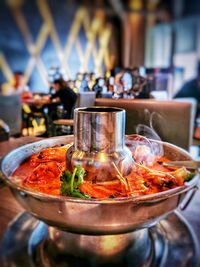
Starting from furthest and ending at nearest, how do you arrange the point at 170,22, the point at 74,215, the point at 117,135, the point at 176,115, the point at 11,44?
1. the point at 170,22
2. the point at 11,44
3. the point at 176,115
4. the point at 117,135
5. the point at 74,215

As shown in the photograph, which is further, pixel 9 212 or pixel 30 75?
pixel 30 75

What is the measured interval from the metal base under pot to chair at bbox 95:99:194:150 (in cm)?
30

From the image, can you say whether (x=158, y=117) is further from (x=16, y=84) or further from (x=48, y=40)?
(x=48, y=40)

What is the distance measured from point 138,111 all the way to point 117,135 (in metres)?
0.25

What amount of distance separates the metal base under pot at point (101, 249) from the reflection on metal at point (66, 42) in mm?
5212

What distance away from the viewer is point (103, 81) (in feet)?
3.86

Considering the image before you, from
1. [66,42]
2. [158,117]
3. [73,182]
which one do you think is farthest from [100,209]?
[66,42]

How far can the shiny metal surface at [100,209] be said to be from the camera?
599 millimetres

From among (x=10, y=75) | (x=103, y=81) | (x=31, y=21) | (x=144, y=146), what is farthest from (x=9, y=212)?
(x=31, y=21)

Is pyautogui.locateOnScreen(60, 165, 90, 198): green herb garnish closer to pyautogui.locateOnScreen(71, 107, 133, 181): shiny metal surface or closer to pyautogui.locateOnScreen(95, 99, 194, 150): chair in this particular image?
pyautogui.locateOnScreen(71, 107, 133, 181): shiny metal surface

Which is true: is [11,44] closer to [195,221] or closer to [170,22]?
[170,22]

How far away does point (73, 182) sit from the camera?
0.69 m

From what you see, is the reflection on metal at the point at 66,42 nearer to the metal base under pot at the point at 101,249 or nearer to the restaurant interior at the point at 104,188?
the restaurant interior at the point at 104,188

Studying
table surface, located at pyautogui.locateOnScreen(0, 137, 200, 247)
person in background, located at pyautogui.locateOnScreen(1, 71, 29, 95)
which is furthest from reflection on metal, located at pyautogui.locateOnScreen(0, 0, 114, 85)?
table surface, located at pyautogui.locateOnScreen(0, 137, 200, 247)
